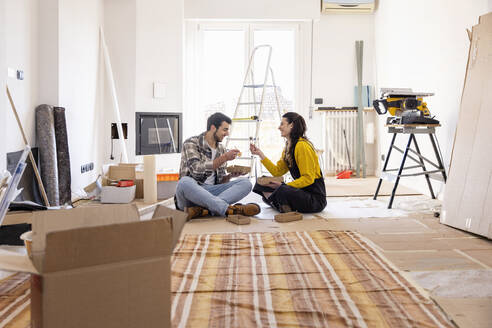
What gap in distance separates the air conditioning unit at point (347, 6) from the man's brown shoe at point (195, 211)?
14.8ft

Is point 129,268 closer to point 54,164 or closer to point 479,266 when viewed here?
point 479,266

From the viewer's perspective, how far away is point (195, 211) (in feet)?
12.1

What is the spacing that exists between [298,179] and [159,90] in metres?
3.13

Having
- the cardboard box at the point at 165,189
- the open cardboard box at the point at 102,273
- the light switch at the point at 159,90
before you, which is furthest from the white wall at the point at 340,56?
the open cardboard box at the point at 102,273

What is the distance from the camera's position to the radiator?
281 inches

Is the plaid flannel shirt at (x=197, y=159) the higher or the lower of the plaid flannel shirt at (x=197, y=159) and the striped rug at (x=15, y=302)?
the higher

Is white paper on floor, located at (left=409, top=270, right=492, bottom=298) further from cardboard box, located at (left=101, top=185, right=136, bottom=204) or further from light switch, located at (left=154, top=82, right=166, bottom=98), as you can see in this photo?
light switch, located at (left=154, top=82, right=166, bottom=98)

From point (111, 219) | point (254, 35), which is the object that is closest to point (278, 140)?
point (254, 35)

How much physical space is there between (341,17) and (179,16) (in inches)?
101

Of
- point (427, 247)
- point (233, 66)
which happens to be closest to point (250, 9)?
point (233, 66)

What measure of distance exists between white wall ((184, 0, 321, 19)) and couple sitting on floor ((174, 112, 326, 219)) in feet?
11.8

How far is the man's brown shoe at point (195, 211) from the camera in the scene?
3.63 meters

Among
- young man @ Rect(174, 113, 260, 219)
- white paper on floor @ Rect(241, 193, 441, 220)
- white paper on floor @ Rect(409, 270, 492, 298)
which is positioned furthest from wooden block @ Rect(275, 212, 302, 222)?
white paper on floor @ Rect(409, 270, 492, 298)

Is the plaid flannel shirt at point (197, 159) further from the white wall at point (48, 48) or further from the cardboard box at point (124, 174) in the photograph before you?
the white wall at point (48, 48)
